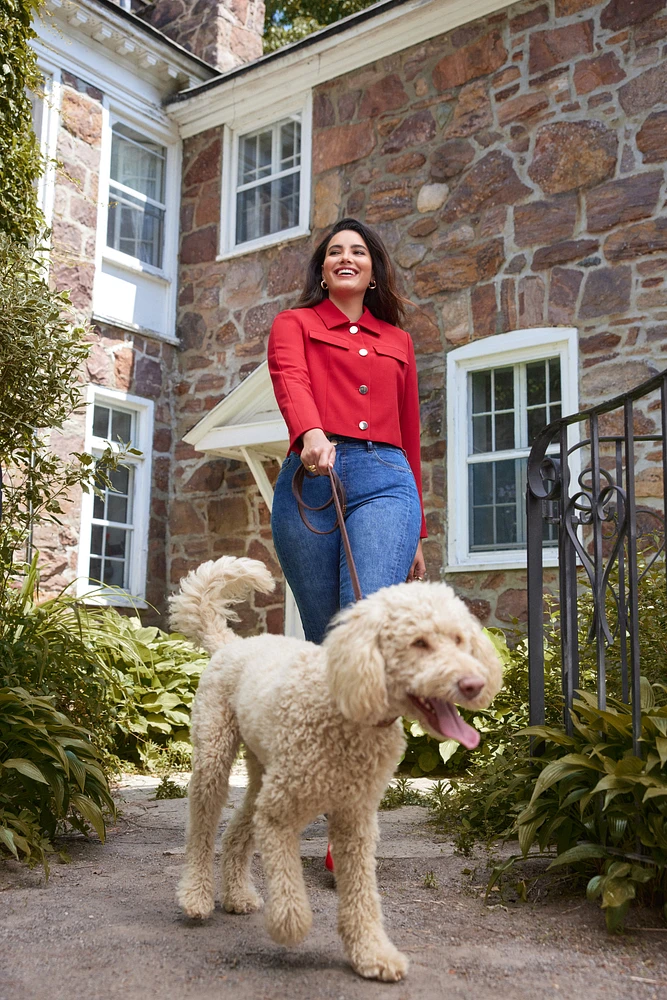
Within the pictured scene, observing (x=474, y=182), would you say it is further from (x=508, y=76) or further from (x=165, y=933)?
(x=165, y=933)

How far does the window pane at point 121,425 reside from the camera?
30.1 feet

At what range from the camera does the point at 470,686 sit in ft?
6.64

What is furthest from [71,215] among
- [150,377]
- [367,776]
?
[367,776]

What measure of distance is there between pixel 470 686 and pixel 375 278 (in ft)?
6.46

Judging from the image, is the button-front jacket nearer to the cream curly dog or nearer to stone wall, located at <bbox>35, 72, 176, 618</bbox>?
the cream curly dog

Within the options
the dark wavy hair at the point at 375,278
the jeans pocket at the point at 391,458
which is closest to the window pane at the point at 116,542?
the dark wavy hair at the point at 375,278

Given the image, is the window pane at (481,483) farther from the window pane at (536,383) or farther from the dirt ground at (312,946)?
A: the dirt ground at (312,946)

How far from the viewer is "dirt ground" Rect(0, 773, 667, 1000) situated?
86.0 inches

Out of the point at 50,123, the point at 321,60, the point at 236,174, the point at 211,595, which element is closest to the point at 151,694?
the point at 211,595

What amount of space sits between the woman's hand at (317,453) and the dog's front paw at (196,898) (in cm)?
127

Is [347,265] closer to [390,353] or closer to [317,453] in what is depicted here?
[390,353]

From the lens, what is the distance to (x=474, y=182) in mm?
7742

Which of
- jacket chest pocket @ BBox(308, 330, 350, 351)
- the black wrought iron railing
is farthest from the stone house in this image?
jacket chest pocket @ BBox(308, 330, 350, 351)

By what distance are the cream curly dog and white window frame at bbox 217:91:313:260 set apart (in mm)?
6930
